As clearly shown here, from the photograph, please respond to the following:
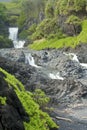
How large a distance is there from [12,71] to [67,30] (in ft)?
294

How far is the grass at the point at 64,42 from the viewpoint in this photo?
4900 inches

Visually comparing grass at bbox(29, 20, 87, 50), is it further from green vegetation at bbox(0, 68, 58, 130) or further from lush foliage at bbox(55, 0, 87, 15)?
green vegetation at bbox(0, 68, 58, 130)

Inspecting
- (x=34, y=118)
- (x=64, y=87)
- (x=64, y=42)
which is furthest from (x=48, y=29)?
(x=34, y=118)

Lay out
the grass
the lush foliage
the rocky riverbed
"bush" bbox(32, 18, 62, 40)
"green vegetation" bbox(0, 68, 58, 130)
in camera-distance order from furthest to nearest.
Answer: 1. "bush" bbox(32, 18, 62, 40)
2. the lush foliage
3. the grass
4. the rocky riverbed
5. "green vegetation" bbox(0, 68, 58, 130)

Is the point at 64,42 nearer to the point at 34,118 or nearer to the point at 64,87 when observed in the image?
the point at 64,87

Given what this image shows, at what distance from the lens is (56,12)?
6127 inches

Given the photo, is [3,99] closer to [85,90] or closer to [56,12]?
[85,90]

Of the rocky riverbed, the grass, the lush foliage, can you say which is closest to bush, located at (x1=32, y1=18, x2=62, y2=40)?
the lush foliage

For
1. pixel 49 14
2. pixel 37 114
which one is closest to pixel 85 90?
pixel 37 114

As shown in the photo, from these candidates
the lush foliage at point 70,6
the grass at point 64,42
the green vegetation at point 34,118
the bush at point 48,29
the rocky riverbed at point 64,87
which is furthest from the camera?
the bush at point 48,29

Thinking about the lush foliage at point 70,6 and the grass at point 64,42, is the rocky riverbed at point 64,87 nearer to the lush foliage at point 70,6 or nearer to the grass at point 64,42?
the grass at point 64,42

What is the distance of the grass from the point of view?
124469 millimetres

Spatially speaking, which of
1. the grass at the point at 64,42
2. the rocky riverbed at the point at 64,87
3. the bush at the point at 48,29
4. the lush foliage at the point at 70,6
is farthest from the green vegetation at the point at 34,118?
the bush at the point at 48,29

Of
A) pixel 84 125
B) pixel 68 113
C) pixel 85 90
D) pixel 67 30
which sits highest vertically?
pixel 67 30
